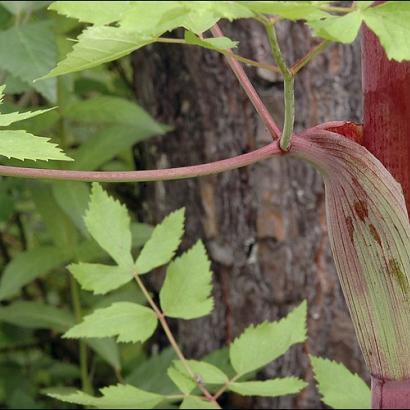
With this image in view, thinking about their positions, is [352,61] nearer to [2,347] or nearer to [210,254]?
[210,254]

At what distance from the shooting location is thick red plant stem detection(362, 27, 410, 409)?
0.62 meters

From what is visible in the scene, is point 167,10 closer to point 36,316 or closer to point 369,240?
point 369,240

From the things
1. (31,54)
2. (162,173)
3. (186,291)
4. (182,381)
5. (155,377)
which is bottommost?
(155,377)

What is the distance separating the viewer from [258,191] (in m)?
1.46

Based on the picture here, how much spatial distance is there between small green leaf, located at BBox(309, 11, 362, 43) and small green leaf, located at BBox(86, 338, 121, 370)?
3.05ft

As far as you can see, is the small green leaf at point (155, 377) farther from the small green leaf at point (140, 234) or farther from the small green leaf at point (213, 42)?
the small green leaf at point (213, 42)

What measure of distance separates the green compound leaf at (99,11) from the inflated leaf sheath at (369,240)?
19 cm

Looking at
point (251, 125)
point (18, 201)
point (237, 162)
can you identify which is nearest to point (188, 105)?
point (251, 125)

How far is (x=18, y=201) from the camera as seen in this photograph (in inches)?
67.4

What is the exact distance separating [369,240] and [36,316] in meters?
0.83

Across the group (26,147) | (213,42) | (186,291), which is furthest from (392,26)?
(186,291)

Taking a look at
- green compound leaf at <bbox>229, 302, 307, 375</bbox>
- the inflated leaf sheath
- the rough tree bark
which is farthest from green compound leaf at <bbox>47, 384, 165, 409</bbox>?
the rough tree bark

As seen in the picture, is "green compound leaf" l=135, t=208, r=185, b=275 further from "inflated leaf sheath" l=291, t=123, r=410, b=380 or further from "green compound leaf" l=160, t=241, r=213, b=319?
"inflated leaf sheath" l=291, t=123, r=410, b=380

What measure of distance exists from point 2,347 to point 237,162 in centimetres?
111
